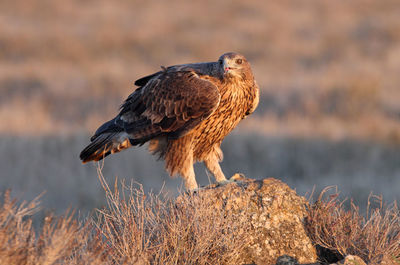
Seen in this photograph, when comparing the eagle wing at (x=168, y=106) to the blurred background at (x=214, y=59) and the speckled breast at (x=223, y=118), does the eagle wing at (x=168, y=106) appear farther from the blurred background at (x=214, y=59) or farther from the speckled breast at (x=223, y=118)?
the blurred background at (x=214, y=59)

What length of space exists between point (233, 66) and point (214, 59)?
14.2 meters

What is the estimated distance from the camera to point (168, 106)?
6426mm

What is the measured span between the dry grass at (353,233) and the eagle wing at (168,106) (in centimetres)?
146

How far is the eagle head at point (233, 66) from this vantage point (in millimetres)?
5930

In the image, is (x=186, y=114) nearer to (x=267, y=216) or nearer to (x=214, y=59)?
(x=267, y=216)

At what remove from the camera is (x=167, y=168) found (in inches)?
256

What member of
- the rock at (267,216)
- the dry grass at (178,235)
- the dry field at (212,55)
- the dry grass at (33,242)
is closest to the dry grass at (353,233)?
the rock at (267,216)

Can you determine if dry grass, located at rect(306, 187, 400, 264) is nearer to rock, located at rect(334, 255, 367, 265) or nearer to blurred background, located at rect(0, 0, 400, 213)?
rock, located at rect(334, 255, 367, 265)

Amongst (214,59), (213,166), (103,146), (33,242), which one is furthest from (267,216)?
(214,59)

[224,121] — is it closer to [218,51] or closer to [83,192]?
[83,192]

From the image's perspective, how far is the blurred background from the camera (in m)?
12.8

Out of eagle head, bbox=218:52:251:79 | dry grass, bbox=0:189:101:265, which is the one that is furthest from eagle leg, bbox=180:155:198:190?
dry grass, bbox=0:189:101:265

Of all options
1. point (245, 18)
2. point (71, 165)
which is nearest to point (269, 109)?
point (71, 165)

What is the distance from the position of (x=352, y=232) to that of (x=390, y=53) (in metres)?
15.5
